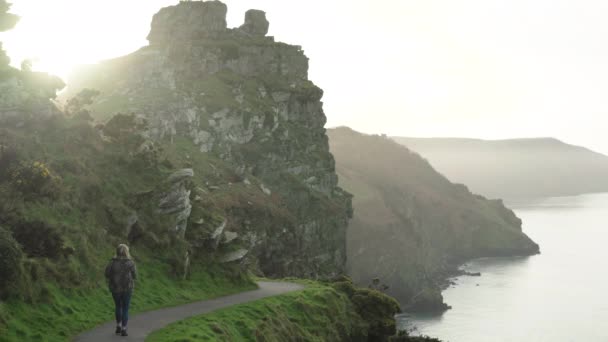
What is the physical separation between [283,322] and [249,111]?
5750 cm

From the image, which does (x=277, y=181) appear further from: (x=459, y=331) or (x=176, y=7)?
(x=459, y=331)

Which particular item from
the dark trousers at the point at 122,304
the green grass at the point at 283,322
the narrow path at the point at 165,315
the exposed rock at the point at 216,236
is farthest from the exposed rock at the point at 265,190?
the dark trousers at the point at 122,304

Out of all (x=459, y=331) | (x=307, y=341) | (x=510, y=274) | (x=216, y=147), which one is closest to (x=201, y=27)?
(x=216, y=147)

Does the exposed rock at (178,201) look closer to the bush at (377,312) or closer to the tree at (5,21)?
the tree at (5,21)

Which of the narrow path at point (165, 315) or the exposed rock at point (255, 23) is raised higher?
the exposed rock at point (255, 23)

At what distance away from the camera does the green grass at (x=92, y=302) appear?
2322cm

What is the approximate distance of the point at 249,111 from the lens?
89.7 meters

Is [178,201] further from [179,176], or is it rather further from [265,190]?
[265,190]

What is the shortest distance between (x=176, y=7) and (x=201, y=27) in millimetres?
5525

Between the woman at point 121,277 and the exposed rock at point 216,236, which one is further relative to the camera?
the exposed rock at point 216,236

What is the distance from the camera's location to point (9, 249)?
24.1 metres

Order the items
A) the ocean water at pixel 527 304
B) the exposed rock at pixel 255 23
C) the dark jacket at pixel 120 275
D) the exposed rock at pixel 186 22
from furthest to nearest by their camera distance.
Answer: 1. the exposed rock at pixel 255 23
2. the ocean water at pixel 527 304
3. the exposed rock at pixel 186 22
4. the dark jacket at pixel 120 275

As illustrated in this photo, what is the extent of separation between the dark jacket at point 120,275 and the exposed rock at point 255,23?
9271 centimetres

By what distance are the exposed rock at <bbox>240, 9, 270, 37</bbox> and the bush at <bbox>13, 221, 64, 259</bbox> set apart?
8668 cm
